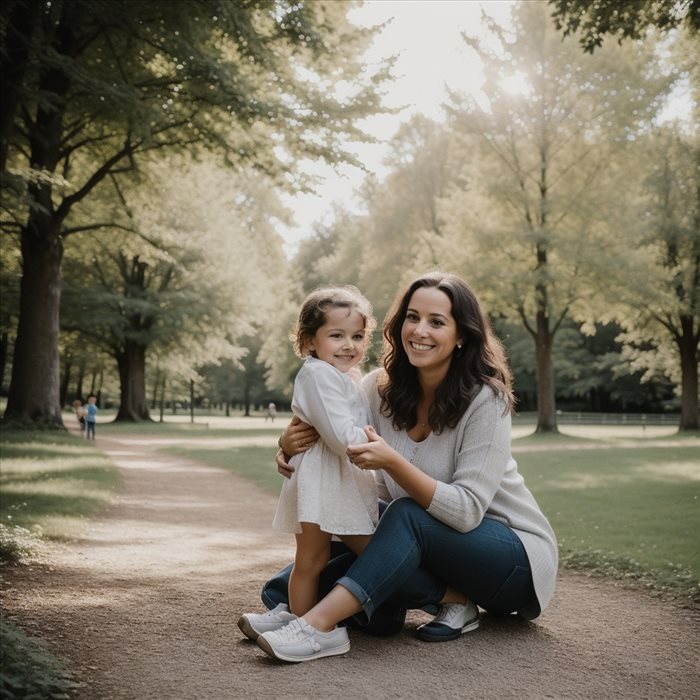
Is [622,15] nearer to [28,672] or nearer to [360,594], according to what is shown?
[360,594]

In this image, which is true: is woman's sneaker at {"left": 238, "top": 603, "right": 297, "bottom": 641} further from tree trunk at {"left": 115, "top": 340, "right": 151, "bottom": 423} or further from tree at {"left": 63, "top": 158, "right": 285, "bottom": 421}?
tree trunk at {"left": 115, "top": 340, "right": 151, "bottom": 423}

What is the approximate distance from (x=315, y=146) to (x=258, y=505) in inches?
253

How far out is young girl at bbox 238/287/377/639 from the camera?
3.28 meters

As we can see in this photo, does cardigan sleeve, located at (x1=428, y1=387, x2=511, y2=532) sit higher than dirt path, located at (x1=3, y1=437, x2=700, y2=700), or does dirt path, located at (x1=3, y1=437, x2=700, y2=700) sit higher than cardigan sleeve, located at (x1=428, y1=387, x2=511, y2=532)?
cardigan sleeve, located at (x1=428, y1=387, x2=511, y2=532)

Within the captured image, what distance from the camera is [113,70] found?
519 inches

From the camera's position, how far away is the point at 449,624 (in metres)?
3.55

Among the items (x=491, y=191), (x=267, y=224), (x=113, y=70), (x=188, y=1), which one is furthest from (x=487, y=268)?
(x=267, y=224)

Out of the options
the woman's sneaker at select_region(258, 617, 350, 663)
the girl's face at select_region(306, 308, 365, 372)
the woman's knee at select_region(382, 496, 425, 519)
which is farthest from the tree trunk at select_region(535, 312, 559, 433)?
the woman's sneaker at select_region(258, 617, 350, 663)

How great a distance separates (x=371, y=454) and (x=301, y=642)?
929 mm

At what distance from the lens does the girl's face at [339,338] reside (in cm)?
354

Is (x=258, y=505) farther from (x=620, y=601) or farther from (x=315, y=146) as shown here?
(x=315, y=146)

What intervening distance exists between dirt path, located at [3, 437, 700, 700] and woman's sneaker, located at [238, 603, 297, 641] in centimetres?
10

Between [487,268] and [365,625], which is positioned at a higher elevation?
[487,268]

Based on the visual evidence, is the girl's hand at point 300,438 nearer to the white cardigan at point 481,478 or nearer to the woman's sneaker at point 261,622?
the white cardigan at point 481,478
